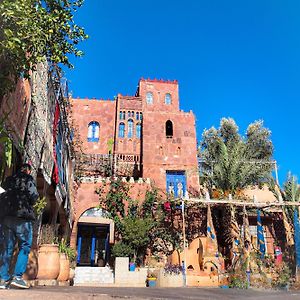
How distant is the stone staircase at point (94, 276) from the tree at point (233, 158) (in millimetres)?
7534

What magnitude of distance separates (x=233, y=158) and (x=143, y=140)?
19.4 ft

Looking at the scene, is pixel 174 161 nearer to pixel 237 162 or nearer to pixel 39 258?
pixel 237 162

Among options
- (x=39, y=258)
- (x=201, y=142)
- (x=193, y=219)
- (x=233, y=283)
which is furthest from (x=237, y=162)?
(x=39, y=258)

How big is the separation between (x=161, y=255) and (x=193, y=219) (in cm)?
288

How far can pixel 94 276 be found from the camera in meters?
15.5

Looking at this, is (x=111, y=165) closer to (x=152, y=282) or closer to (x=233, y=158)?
(x=233, y=158)

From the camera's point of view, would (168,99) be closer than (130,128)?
No

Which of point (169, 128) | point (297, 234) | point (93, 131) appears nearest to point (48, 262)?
point (297, 234)

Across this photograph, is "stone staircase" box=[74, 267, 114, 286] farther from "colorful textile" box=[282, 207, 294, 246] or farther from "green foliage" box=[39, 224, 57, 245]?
"colorful textile" box=[282, 207, 294, 246]

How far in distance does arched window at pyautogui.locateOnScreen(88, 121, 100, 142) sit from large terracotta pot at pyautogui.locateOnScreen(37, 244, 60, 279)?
2090cm

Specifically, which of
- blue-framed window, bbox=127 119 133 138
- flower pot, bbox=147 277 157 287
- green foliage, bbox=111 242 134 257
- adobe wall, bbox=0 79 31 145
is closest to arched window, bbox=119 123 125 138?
blue-framed window, bbox=127 119 133 138

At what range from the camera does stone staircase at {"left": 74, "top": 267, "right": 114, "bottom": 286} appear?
46.2 feet

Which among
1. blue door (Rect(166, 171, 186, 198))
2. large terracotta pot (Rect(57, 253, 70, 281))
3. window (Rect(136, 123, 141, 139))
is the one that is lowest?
large terracotta pot (Rect(57, 253, 70, 281))

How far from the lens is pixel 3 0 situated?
418 centimetres
